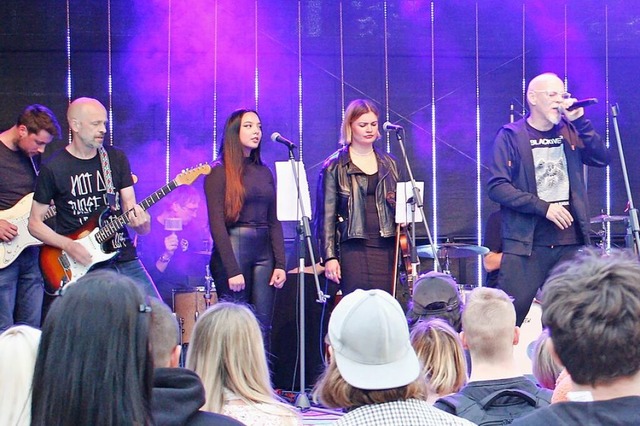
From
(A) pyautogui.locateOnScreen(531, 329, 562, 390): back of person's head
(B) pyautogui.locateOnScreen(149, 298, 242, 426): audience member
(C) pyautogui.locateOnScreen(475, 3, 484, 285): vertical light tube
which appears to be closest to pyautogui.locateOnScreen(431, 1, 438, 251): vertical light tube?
(C) pyautogui.locateOnScreen(475, 3, 484, 285): vertical light tube

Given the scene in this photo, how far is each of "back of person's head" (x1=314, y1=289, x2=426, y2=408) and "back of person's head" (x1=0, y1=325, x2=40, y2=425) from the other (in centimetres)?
72

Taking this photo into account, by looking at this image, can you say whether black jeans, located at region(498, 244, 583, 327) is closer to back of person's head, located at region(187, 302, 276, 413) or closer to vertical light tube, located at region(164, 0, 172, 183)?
back of person's head, located at region(187, 302, 276, 413)

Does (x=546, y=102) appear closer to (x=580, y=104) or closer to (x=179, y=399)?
(x=580, y=104)

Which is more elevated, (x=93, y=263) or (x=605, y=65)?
(x=605, y=65)

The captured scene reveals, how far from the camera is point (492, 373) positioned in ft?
9.48

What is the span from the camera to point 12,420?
1.93 meters

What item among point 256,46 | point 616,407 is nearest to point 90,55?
point 256,46

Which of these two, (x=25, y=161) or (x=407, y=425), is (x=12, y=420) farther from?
(x=25, y=161)

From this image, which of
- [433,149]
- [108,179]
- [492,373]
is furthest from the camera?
[433,149]

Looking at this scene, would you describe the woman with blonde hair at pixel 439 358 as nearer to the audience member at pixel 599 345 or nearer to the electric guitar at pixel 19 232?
the audience member at pixel 599 345

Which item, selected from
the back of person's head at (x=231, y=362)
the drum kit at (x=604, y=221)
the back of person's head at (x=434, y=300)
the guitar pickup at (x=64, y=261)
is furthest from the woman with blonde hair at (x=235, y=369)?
the drum kit at (x=604, y=221)

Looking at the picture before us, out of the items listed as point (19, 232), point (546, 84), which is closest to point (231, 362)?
point (546, 84)

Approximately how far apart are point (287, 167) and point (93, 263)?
140cm

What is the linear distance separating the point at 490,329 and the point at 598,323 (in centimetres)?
117
